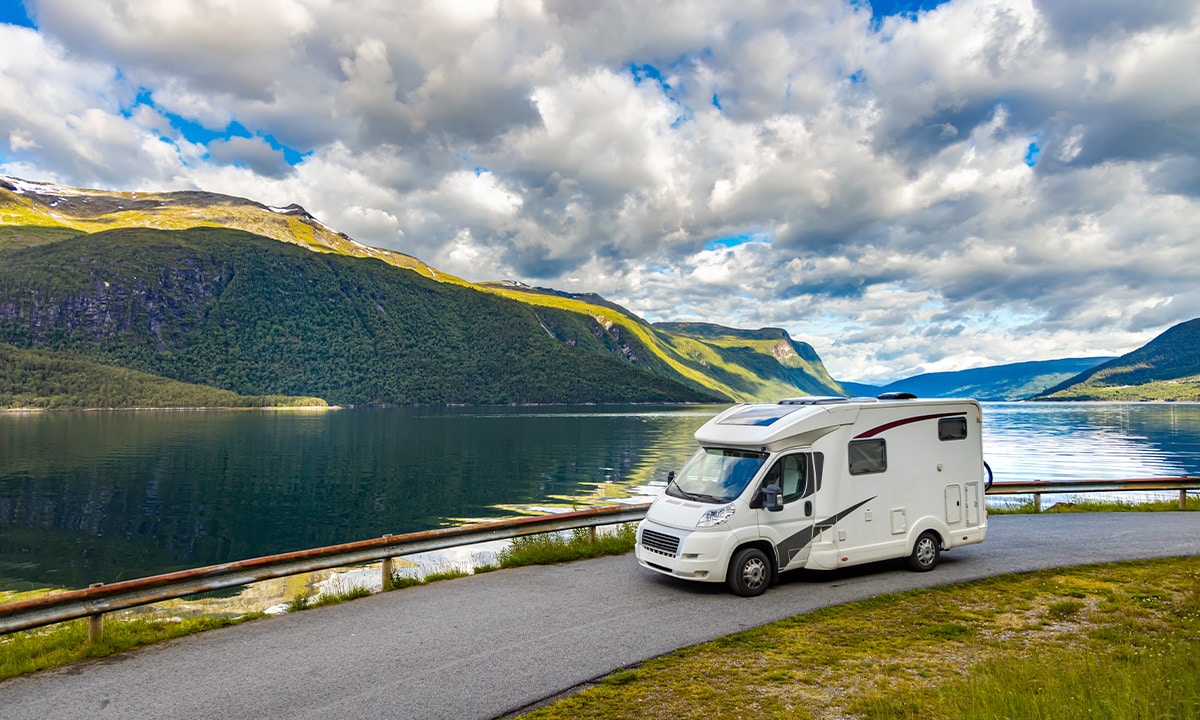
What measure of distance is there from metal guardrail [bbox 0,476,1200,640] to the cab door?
16.3 feet

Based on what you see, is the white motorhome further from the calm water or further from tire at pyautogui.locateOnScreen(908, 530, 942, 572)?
the calm water

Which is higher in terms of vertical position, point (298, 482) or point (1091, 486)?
point (1091, 486)

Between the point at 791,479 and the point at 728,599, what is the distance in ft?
7.41

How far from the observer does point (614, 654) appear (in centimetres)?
854

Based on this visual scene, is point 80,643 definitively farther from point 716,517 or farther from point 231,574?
point 716,517

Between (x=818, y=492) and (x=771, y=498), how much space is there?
1178 mm

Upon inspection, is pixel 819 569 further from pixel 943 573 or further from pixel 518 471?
pixel 518 471

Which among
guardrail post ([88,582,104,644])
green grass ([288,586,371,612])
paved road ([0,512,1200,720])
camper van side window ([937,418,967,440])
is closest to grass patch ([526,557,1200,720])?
paved road ([0,512,1200,720])

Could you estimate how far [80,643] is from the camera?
9.35 m

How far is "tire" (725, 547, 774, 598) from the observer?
37.1 ft

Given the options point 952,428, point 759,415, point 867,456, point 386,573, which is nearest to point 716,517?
point 759,415

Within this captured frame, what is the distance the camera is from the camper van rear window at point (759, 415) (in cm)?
1240

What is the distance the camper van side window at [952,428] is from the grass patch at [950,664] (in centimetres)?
299

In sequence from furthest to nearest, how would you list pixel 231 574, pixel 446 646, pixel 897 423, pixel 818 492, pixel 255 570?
1. pixel 897 423
2. pixel 818 492
3. pixel 255 570
4. pixel 231 574
5. pixel 446 646
